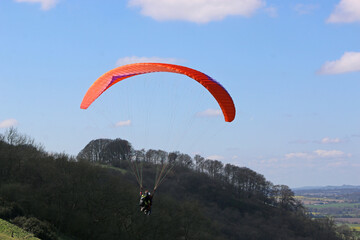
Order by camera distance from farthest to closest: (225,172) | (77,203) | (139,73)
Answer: (225,172) → (77,203) → (139,73)

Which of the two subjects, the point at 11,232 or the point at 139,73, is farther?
the point at 11,232

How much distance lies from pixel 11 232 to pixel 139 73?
16.1 meters

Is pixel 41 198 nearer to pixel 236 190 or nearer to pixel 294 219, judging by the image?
pixel 294 219

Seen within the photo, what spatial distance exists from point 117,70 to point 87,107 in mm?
2542

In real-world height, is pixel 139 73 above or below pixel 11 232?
above

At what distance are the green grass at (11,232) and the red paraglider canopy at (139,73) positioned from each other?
12.0 metres

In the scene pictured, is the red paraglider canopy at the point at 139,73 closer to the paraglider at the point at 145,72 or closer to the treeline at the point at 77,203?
the paraglider at the point at 145,72

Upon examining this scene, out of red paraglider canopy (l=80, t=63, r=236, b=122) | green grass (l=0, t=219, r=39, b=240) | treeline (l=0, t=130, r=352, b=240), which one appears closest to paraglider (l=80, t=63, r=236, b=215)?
red paraglider canopy (l=80, t=63, r=236, b=122)

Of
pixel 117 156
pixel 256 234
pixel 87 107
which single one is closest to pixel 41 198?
pixel 87 107

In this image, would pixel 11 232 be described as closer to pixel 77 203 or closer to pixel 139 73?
pixel 77 203

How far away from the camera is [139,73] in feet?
73.8

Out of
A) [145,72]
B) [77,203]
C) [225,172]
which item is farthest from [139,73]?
[225,172]

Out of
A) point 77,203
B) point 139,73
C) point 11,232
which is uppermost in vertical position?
point 139,73

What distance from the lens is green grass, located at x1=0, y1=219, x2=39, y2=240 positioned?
29292 millimetres
